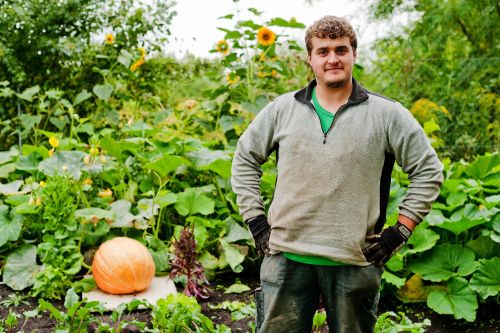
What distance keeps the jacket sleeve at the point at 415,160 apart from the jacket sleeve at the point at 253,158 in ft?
1.30

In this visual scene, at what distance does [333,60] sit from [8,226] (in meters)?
2.32

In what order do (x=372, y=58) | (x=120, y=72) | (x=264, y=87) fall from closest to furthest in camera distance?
(x=264, y=87) → (x=120, y=72) → (x=372, y=58)

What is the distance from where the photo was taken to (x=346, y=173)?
1.99 metres

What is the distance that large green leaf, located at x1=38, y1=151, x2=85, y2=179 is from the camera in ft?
12.1

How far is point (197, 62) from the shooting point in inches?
239

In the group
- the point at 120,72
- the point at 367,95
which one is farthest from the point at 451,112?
the point at 367,95

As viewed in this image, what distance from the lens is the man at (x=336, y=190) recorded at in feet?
6.58

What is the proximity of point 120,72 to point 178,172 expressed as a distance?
5.41 feet

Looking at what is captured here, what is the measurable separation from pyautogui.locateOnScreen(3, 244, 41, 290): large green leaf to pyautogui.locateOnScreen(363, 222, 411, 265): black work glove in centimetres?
210

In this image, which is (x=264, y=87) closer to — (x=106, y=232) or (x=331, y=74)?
(x=106, y=232)

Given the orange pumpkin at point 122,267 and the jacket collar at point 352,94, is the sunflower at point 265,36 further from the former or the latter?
the jacket collar at point 352,94

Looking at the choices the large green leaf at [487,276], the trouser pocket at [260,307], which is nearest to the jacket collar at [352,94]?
the trouser pocket at [260,307]

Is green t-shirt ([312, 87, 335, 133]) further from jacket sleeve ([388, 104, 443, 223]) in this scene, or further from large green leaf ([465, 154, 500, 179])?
large green leaf ([465, 154, 500, 179])

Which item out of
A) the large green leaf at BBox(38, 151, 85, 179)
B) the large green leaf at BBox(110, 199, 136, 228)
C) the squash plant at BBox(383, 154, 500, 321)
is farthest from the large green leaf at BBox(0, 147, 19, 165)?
the squash plant at BBox(383, 154, 500, 321)
